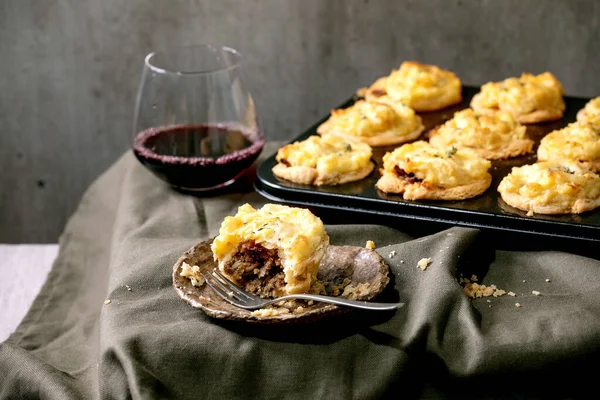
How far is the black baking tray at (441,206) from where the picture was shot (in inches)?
90.1

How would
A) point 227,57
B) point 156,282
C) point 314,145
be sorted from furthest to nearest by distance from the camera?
point 227,57 → point 314,145 → point 156,282

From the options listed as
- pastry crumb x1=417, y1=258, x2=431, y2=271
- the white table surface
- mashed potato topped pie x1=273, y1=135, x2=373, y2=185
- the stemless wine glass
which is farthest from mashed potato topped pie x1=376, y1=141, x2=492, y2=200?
the white table surface

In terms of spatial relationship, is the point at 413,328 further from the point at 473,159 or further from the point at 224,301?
the point at 473,159

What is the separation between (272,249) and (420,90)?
63.1 inches

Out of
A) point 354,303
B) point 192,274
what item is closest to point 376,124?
point 192,274

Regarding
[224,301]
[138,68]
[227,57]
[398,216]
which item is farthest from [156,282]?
[138,68]

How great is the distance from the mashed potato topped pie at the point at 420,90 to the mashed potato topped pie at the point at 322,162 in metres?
0.61

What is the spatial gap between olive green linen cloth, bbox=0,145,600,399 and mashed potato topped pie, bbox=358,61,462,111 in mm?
1185

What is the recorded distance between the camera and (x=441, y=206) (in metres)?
2.43

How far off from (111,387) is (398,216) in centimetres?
101

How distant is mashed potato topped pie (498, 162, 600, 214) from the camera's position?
2344 mm

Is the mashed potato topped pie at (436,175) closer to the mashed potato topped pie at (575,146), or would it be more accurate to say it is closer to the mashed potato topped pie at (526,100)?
the mashed potato topped pie at (575,146)

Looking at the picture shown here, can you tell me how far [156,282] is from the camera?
2.16m

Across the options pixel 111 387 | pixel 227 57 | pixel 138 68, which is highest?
pixel 227 57
